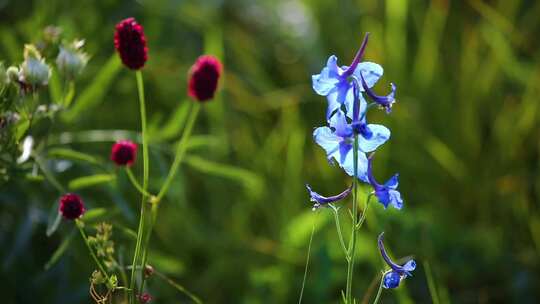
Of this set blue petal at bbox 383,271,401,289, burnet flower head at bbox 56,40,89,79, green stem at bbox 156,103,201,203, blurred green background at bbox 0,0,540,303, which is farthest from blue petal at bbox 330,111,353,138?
blurred green background at bbox 0,0,540,303

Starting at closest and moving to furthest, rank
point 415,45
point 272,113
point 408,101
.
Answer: point 408,101, point 272,113, point 415,45

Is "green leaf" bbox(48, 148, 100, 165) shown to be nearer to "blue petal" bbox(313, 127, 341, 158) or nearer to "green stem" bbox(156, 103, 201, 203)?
"green stem" bbox(156, 103, 201, 203)

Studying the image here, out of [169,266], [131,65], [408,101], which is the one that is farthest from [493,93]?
[131,65]

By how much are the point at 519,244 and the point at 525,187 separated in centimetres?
12

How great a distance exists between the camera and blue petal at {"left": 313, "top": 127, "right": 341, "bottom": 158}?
664 millimetres

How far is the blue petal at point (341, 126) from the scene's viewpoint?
2.13ft

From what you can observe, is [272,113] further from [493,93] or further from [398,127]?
[493,93]

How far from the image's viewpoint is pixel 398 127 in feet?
5.95

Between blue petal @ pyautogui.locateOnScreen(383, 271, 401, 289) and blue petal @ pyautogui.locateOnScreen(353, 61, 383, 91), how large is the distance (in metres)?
0.16

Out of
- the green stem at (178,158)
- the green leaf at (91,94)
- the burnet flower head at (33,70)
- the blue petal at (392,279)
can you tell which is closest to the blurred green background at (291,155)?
the green leaf at (91,94)

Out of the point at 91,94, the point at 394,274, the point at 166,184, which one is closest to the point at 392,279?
the point at 394,274

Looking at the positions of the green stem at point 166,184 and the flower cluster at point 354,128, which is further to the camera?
the green stem at point 166,184

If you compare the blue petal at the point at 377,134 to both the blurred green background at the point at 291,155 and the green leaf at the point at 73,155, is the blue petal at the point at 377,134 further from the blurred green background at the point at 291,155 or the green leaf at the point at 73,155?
the blurred green background at the point at 291,155

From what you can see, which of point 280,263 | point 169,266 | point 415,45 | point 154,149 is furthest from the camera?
point 415,45
